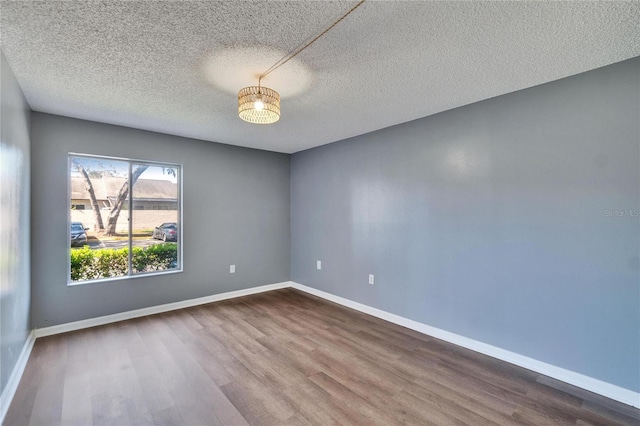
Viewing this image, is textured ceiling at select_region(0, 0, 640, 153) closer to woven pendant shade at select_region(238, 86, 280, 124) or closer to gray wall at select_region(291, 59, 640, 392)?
woven pendant shade at select_region(238, 86, 280, 124)

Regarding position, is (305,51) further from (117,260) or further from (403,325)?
(117,260)

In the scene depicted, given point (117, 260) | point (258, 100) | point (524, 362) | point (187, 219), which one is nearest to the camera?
point (258, 100)

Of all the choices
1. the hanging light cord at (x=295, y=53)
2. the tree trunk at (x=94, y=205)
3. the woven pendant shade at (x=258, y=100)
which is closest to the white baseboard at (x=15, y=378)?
the tree trunk at (x=94, y=205)

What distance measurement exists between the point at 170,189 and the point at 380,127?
3072 millimetres

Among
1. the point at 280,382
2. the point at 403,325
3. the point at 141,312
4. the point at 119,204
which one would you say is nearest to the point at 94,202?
the point at 119,204

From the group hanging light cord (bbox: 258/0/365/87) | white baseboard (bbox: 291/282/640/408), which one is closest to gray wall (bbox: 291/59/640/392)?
white baseboard (bbox: 291/282/640/408)

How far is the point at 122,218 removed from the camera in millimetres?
3713

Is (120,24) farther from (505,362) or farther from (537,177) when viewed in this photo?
(505,362)

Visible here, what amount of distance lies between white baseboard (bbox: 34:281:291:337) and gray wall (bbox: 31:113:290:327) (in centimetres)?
6

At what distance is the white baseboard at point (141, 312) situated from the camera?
10.5 ft

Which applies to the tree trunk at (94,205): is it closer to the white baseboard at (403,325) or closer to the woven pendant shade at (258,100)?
the white baseboard at (403,325)

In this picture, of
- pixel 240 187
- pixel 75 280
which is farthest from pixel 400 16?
pixel 75 280

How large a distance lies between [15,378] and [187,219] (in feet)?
7.65

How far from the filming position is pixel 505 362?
262 cm
